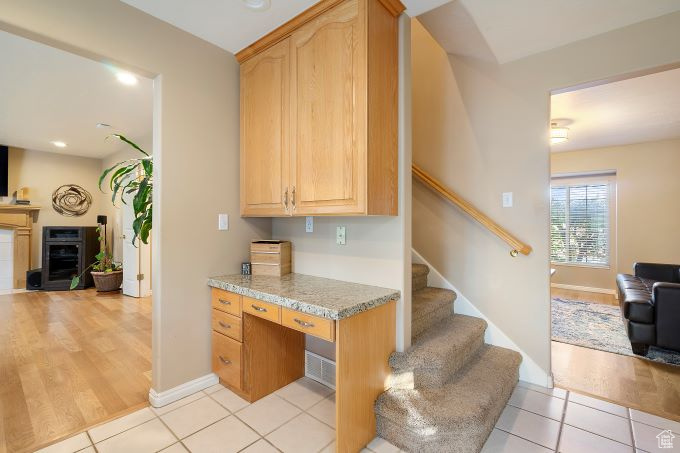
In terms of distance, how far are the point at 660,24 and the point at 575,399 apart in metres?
2.53

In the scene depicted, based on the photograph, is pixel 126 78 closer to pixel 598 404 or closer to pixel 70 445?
pixel 70 445

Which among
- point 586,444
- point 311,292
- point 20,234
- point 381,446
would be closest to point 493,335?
point 586,444

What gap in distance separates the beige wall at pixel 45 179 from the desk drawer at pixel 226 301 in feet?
19.2

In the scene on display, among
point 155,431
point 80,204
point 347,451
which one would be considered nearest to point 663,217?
point 347,451

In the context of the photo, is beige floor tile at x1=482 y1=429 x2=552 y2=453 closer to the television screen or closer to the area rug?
the area rug

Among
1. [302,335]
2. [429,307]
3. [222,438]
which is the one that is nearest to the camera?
[222,438]

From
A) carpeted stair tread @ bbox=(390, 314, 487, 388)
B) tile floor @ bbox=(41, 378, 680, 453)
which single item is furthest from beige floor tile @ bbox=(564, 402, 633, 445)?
carpeted stair tread @ bbox=(390, 314, 487, 388)

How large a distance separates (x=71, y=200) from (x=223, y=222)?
5.78 m

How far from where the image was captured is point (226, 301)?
215 centimetres

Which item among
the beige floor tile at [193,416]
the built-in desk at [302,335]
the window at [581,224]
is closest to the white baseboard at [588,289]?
the window at [581,224]

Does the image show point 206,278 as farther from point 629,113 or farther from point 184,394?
point 629,113

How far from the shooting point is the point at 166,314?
6.73 feet

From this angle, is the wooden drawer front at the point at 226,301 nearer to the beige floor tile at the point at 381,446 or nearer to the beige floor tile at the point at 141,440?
the beige floor tile at the point at 141,440

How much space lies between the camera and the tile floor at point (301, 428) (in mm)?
1675
